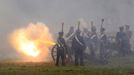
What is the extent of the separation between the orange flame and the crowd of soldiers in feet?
8.30

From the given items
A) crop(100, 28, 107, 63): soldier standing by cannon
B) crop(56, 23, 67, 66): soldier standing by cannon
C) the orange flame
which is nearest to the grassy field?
crop(56, 23, 67, 66): soldier standing by cannon

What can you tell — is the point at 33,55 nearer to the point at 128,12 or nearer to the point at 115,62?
the point at 115,62

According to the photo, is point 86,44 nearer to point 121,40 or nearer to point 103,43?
point 103,43

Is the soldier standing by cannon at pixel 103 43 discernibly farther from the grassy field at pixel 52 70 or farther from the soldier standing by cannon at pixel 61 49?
the soldier standing by cannon at pixel 61 49

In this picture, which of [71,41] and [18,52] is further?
[18,52]

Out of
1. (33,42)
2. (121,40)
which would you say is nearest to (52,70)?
(33,42)

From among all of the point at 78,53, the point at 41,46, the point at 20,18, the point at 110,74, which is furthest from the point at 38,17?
the point at 110,74

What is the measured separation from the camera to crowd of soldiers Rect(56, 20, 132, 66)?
125 feet

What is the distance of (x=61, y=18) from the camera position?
65.1 metres

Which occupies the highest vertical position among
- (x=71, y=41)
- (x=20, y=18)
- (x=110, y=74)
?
(x=20, y=18)

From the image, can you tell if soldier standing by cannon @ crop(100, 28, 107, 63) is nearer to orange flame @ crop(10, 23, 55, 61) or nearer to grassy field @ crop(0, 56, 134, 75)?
grassy field @ crop(0, 56, 134, 75)

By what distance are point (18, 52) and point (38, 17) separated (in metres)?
15.5

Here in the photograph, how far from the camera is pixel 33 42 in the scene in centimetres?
4269

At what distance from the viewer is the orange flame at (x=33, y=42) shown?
42625mm
